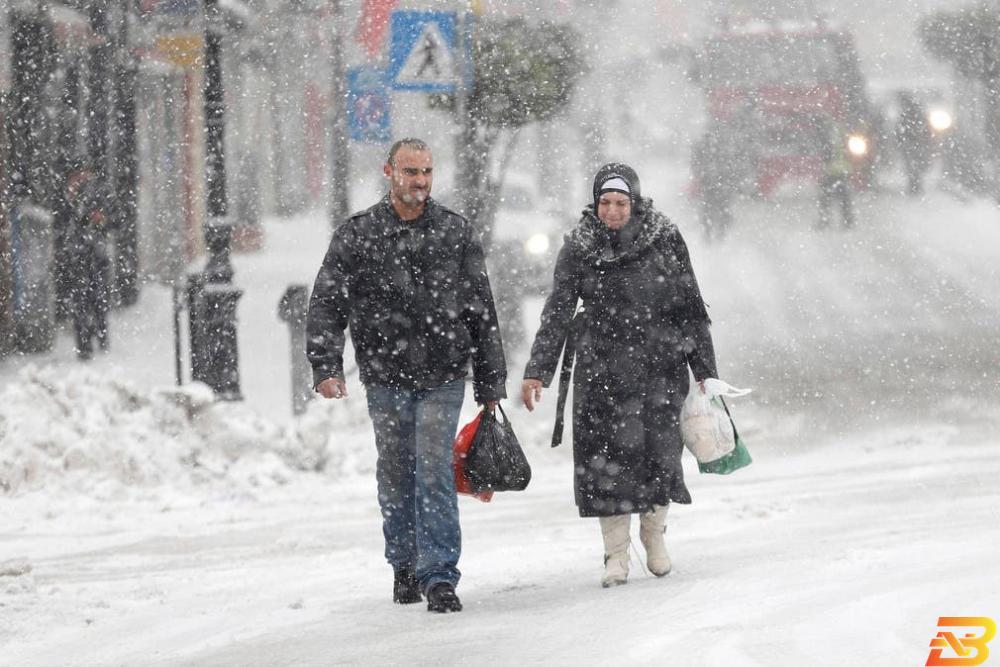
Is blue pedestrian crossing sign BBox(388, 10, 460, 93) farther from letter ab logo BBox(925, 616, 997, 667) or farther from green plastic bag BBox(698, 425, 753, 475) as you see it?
letter ab logo BBox(925, 616, 997, 667)

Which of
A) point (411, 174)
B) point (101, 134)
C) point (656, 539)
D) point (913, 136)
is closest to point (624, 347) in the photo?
point (656, 539)

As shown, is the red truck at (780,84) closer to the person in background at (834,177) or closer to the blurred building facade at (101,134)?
the person in background at (834,177)

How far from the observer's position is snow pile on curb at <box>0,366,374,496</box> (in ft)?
33.9

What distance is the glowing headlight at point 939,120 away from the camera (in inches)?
1144

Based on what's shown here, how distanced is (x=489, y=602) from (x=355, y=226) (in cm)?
145

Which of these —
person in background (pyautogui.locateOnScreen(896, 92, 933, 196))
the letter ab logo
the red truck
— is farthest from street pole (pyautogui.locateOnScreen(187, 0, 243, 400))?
person in background (pyautogui.locateOnScreen(896, 92, 933, 196))

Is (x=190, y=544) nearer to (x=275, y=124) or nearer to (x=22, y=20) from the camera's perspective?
(x=22, y=20)

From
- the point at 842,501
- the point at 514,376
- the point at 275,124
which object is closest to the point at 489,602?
the point at 842,501

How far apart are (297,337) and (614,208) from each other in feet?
21.9

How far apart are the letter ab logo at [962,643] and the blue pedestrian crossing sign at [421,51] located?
7.11 metres

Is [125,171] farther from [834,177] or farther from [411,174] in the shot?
[834,177]

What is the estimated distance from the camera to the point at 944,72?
29.8m

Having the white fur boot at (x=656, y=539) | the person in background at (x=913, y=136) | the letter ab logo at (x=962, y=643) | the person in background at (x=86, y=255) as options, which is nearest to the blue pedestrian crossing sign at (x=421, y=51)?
the person in background at (x=86, y=255)

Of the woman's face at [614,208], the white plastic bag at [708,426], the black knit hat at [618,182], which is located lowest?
the white plastic bag at [708,426]
